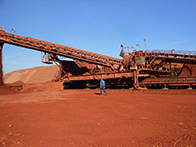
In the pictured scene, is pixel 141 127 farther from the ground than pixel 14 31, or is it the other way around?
pixel 14 31

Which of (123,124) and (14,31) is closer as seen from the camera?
(123,124)

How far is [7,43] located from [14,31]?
6.07 feet

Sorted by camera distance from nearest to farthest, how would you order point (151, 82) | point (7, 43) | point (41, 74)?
point (151, 82) → point (7, 43) → point (41, 74)

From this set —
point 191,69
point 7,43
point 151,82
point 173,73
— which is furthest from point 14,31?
point 191,69

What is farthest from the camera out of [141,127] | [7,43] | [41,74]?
[41,74]

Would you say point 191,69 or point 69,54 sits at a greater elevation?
point 69,54

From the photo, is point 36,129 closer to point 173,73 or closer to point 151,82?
point 151,82

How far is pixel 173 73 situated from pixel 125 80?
26.7 feet

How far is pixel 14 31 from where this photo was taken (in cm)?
1762

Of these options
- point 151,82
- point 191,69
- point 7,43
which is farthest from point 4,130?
point 191,69

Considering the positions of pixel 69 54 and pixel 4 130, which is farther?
pixel 69 54

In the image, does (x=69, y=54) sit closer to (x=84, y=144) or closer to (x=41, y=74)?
(x=84, y=144)

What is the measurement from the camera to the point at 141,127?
3.15 metres

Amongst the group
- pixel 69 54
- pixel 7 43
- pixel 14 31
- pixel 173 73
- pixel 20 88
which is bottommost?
pixel 20 88
